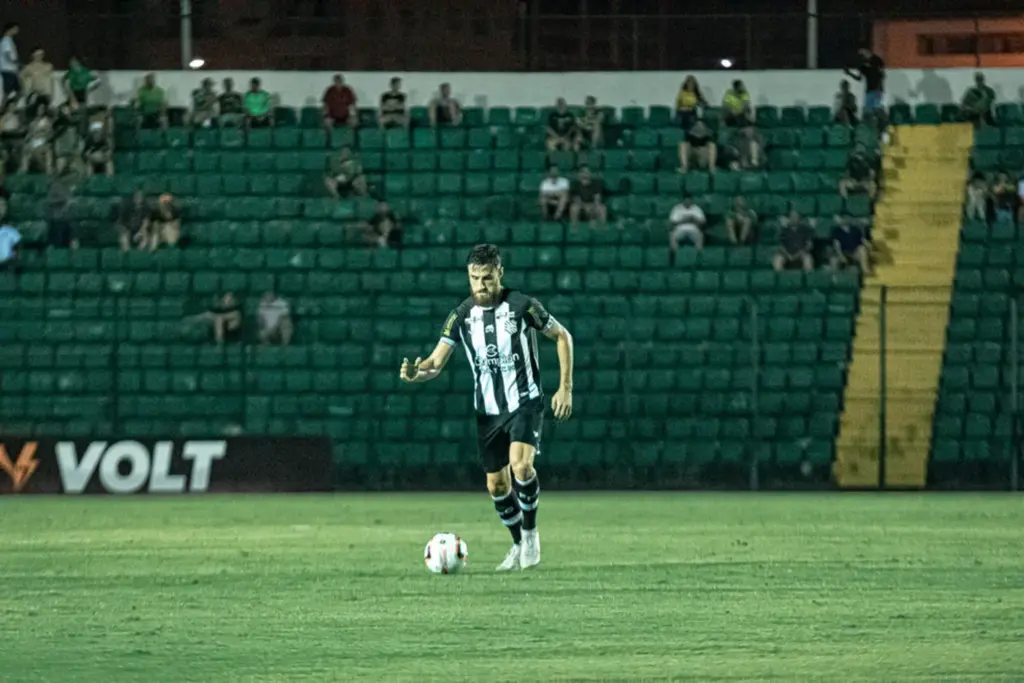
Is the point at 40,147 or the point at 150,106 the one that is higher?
the point at 150,106

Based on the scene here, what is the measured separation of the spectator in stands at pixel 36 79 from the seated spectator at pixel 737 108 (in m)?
9.50

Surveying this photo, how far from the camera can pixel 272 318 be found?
23953 mm

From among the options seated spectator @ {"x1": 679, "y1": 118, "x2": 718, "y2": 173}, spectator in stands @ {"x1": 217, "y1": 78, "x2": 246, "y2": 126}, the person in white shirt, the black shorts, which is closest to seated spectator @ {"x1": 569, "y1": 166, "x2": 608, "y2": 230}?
the person in white shirt

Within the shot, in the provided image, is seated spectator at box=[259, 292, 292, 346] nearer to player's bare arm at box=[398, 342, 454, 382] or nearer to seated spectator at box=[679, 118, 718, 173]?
seated spectator at box=[679, 118, 718, 173]

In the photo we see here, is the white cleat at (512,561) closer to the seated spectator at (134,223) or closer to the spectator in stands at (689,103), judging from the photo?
the seated spectator at (134,223)

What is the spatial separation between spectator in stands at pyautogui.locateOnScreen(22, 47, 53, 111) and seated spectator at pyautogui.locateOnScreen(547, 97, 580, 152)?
7.07 m

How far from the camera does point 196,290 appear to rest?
25188 mm

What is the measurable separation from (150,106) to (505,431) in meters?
16.6

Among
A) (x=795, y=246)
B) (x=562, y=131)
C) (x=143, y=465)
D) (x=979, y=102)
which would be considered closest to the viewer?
(x=143, y=465)

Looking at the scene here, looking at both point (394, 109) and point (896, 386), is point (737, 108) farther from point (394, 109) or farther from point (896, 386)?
point (896, 386)

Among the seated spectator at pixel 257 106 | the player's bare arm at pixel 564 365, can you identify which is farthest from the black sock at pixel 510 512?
the seated spectator at pixel 257 106

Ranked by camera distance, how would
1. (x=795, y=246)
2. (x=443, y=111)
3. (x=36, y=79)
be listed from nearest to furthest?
(x=795, y=246)
(x=36, y=79)
(x=443, y=111)

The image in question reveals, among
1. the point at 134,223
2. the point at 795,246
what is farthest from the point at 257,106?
the point at 795,246

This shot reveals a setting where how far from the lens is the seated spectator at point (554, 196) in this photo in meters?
26.1
